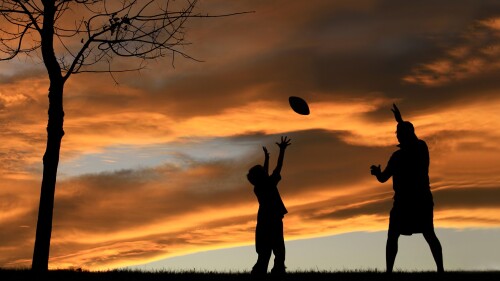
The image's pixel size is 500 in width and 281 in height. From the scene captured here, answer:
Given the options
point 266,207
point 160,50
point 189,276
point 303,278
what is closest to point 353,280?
point 303,278

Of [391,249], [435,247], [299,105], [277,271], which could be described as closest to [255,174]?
[277,271]

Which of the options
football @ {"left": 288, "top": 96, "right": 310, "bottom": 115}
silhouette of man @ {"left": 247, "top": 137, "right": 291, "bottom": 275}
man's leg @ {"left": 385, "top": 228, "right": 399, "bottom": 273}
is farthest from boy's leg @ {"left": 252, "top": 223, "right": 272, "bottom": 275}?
football @ {"left": 288, "top": 96, "right": 310, "bottom": 115}

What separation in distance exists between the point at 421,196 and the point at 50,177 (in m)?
7.32

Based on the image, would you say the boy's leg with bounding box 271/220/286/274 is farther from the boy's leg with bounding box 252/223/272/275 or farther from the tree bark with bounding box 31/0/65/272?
the tree bark with bounding box 31/0/65/272

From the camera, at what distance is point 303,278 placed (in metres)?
16.0

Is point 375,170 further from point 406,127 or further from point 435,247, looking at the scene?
point 435,247

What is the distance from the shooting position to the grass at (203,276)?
51.2 feet

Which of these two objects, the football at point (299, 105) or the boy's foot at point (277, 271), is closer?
the boy's foot at point (277, 271)

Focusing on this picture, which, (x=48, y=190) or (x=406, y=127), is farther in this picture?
(x=48, y=190)

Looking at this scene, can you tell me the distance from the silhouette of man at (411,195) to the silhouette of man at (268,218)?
2190 millimetres

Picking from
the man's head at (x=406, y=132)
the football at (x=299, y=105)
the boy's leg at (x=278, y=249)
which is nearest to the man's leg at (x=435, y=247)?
A: the man's head at (x=406, y=132)

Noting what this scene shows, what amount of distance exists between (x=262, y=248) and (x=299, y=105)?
3.43 m

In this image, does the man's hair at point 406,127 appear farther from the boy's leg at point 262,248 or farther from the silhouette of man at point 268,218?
the boy's leg at point 262,248

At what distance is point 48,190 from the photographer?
1580cm
